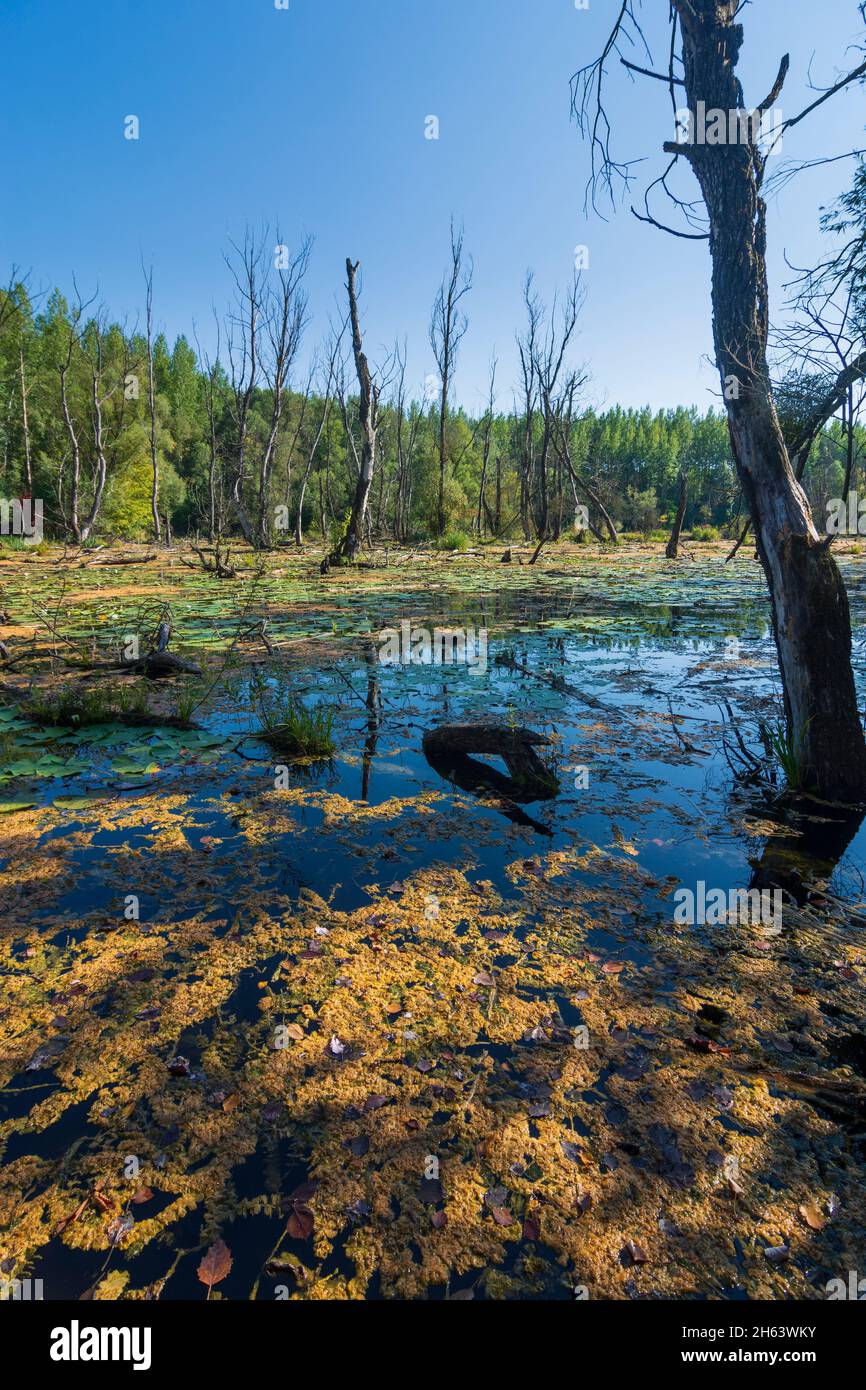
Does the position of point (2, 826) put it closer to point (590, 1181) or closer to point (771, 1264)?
point (590, 1181)

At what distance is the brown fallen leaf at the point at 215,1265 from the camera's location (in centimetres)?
142

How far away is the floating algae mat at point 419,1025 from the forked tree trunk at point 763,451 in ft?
1.58

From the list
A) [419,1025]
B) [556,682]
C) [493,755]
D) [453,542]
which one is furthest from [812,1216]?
[453,542]

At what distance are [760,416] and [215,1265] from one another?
4624mm

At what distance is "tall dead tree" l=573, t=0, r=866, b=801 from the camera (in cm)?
377

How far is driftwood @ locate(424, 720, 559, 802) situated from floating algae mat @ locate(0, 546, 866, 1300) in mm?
107

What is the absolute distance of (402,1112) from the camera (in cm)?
185
